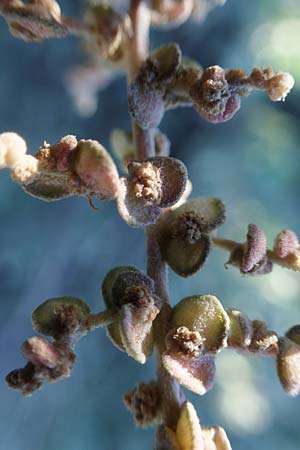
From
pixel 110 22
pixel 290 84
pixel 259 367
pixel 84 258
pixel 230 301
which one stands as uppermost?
pixel 110 22

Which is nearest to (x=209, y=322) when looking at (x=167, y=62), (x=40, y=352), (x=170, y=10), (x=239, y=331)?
(x=239, y=331)

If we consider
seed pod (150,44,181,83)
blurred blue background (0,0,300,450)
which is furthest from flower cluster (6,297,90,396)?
blurred blue background (0,0,300,450)

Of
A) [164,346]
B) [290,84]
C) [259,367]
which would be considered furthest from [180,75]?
[259,367]

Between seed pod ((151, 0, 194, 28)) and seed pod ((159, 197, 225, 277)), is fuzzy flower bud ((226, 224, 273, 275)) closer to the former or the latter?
seed pod ((159, 197, 225, 277))

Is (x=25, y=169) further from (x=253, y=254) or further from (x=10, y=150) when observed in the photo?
(x=253, y=254)

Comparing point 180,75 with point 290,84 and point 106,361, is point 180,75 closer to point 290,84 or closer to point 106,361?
point 290,84

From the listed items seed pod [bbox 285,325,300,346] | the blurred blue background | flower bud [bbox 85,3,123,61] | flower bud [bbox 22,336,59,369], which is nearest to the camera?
flower bud [bbox 22,336,59,369]
